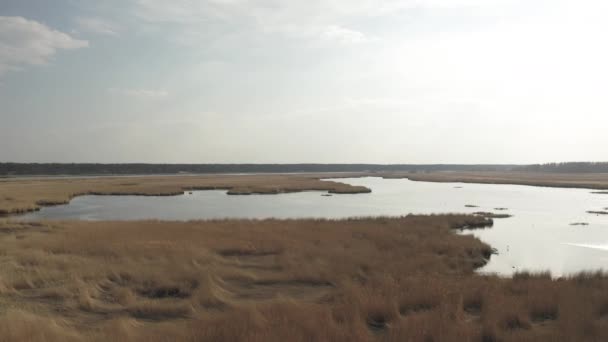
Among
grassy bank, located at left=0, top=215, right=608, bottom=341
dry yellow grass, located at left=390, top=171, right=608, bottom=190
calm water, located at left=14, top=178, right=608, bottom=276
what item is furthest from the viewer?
dry yellow grass, located at left=390, top=171, right=608, bottom=190

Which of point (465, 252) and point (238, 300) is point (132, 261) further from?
point (465, 252)

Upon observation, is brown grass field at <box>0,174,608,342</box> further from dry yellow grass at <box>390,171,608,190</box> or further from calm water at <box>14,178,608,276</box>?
dry yellow grass at <box>390,171,608,190</box>

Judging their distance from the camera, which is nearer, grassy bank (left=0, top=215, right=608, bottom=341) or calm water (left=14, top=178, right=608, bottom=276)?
grassy bank (left=0, top=215, right=608, bottom=341)

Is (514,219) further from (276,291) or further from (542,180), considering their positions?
(542,180)

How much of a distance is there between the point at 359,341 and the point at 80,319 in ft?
21.3

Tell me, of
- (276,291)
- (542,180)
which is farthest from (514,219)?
(542,180)

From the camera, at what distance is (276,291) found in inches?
517

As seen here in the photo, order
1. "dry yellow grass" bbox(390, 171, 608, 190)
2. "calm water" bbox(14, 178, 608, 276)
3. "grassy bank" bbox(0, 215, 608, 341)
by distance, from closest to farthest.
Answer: "grassy bank" bbox(0, 215, 608, 341), "calm water" bbox(14, 178, 608, 276), "dry yellow grass" bbox(390, 171, 608, 190)

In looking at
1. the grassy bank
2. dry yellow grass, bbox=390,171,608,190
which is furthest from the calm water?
dry yellow grass, bbox=390,171,608,190

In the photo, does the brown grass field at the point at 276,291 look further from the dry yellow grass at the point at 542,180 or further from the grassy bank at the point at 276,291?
the dry yellow grass at the point at 542,180

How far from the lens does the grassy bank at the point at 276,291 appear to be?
8.47m

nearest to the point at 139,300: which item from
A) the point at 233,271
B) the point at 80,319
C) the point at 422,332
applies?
the point at 80,319

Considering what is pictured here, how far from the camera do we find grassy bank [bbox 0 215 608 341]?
8.47 meters

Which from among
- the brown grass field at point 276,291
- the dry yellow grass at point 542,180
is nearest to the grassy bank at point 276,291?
the brown grass field at point 276,291
